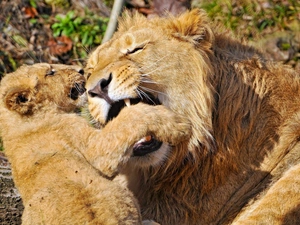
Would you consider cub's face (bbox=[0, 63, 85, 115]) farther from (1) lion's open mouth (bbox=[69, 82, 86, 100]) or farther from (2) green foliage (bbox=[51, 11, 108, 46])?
(2) green foliage (bbox=[51, 11, 108, 46])

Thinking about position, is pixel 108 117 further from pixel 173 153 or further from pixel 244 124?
pixel 244 124

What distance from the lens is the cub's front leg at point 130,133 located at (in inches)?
168

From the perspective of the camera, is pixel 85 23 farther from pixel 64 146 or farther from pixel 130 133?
pixel 130 133

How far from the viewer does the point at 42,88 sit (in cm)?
477

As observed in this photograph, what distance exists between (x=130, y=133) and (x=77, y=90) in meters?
0.80

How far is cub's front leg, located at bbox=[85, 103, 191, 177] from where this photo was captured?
426 centimetres

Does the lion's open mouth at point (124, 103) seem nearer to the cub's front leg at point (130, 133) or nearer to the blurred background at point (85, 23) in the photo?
the cub's front leg at point (130, 133)

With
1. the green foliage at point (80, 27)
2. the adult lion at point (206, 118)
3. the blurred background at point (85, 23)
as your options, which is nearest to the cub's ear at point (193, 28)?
the adult lion at point (206, 118)

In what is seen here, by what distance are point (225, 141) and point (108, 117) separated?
759 mm

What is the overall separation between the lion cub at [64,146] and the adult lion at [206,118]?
24 cm

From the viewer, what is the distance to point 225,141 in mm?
4852

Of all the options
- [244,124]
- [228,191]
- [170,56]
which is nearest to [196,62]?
[170,56]

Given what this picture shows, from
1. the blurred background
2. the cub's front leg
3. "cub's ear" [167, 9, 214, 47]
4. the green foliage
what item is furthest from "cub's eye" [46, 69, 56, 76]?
the green foliage

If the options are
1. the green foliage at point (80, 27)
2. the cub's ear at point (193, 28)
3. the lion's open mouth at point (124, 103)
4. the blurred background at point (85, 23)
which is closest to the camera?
the lion's open mouth at point (124, 103)
